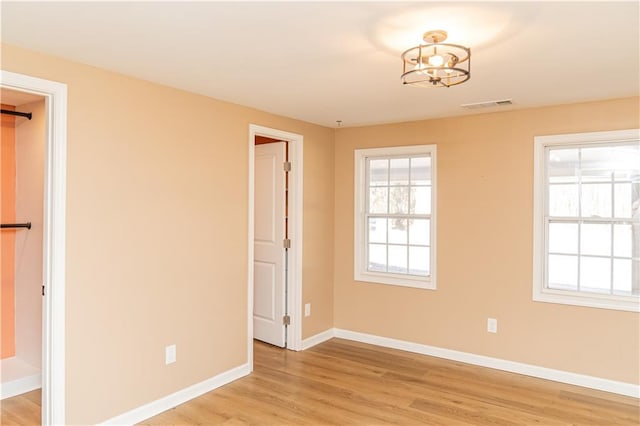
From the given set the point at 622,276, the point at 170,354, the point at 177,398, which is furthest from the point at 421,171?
the point at 177,398

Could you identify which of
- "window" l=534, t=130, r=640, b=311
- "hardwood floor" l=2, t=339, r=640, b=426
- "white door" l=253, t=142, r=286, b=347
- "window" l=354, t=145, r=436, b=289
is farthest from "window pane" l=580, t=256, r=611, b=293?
"white door" l=253, t=142, r=286, b=347

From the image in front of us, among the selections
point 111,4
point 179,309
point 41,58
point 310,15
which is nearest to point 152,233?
point 179,309

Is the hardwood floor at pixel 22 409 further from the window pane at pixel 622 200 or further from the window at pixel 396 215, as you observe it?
the window pane at pixel 622 200

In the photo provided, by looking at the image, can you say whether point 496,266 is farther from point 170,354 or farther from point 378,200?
point 170,354

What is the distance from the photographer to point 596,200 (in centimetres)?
380

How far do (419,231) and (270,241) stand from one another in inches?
61.8

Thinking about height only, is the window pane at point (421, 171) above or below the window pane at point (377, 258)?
above

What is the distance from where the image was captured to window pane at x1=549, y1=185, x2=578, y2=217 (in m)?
3.89

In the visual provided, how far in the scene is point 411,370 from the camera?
4105 millimetres

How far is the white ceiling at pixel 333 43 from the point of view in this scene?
2010 millimetres

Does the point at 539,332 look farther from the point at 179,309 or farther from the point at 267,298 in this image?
the point at 179,309

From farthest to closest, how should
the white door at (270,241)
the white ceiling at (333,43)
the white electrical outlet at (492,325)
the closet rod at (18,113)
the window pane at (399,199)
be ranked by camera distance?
the window pane at (399,199) → the white door at (270,241) → the white electrical outlet at (492,325) → the closet rod at (18,113) → the white ceiling at (333,43)

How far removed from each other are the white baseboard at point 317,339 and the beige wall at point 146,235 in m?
0.92

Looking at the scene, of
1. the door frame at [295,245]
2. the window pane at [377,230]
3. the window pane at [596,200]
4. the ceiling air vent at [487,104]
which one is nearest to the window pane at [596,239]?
the window pane at [596,200]
